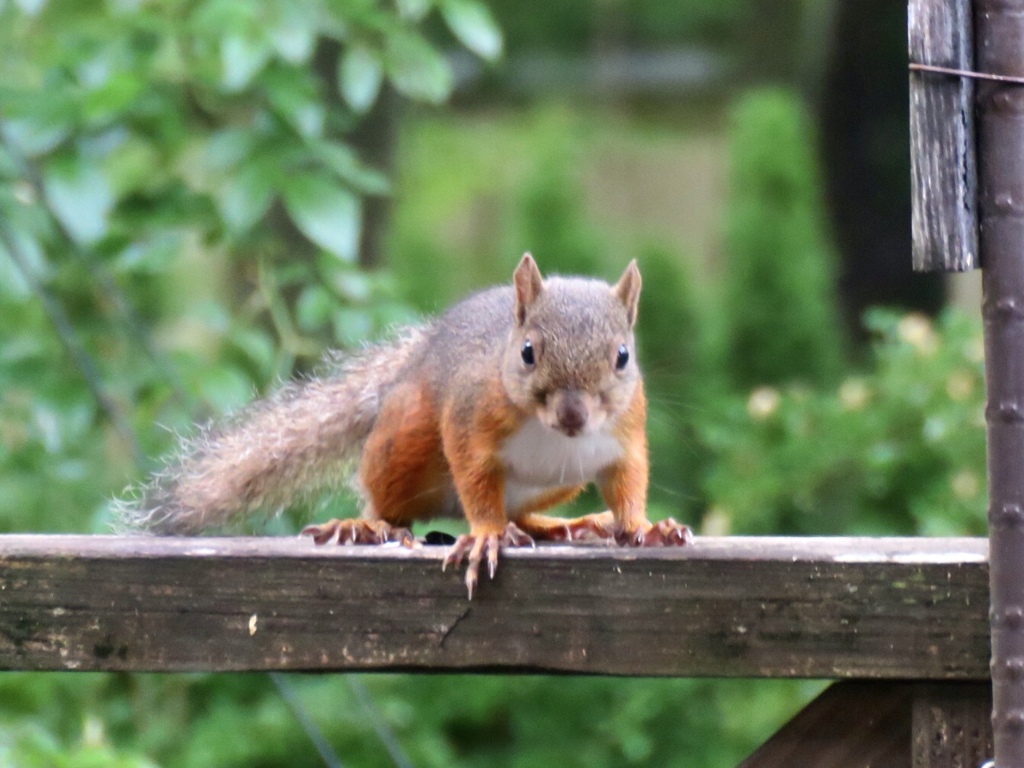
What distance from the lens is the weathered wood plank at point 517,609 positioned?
1.24m

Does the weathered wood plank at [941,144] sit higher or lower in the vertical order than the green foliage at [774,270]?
higher

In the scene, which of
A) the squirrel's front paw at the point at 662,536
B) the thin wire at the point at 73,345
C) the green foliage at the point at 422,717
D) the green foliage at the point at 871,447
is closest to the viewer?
the squirrel's front paw at the point at 662,536

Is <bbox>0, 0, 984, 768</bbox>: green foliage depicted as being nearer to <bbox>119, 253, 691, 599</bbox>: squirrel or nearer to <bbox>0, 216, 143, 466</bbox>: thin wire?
<bbox>0, 216, 143, 466</bbox>: thin wire

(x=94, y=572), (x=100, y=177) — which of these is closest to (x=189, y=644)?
(x=94, y=572)

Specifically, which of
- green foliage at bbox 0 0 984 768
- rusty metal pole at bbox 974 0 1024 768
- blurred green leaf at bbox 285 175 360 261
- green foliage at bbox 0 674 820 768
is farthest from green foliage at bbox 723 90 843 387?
rusty metal pole at bbox 974 0 1024 768

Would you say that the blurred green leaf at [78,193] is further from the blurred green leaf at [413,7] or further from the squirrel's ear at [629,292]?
the squirrel's ear at [629,292]

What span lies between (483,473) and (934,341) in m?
2.39

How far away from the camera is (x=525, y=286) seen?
1.85m

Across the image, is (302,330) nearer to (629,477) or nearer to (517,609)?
(629,477)

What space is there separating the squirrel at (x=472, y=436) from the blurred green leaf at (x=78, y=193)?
36cm

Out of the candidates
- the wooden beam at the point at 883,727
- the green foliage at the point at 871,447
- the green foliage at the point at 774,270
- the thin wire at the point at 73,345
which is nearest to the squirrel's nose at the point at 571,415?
the wooden beam at the point at 883,727

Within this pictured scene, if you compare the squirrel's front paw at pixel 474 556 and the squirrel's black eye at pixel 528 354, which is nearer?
the squirrel's front paw at pixel 474 556

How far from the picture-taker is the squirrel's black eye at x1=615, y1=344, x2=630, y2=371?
1850 millimetres

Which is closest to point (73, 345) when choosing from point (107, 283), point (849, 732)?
point (107, 283)
